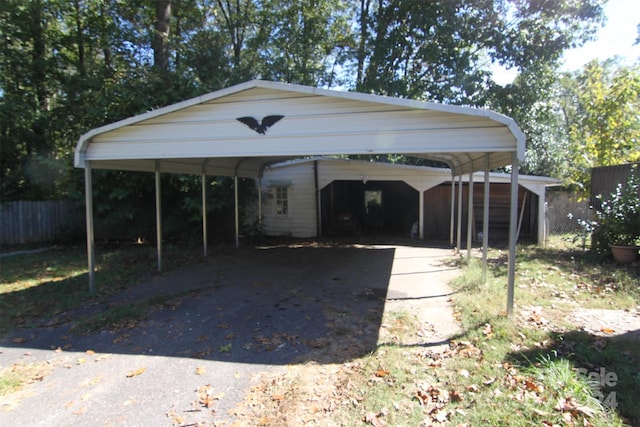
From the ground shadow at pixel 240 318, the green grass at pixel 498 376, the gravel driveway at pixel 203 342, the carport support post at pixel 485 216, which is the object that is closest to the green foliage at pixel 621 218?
the green grass at pixel 498 376

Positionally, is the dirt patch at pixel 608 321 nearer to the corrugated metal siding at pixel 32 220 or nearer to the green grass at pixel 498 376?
the green grass at pixel 498 376

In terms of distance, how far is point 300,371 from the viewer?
346cm

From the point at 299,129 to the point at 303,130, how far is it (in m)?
0.06

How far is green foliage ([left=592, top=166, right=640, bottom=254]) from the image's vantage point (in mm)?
8047

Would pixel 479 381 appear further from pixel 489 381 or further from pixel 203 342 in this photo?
pixel 203 342

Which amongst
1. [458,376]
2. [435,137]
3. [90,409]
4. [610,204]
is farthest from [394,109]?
[610,204]

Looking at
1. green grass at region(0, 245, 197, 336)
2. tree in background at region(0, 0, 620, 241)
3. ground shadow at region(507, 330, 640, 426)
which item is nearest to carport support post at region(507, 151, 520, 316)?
ground shadow at region(507, 330, 640, 426)

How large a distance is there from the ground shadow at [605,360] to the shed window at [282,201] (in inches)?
410

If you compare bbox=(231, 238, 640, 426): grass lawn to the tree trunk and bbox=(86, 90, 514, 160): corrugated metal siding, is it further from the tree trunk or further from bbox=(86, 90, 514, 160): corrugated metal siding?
the tree trunk

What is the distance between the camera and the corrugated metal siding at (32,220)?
11.7 m

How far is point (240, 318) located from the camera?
4941mm

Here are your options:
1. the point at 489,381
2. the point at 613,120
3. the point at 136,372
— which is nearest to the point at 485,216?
the point at 489,381

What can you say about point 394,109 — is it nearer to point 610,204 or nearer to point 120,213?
point 610,204

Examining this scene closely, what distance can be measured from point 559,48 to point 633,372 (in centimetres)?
1550
